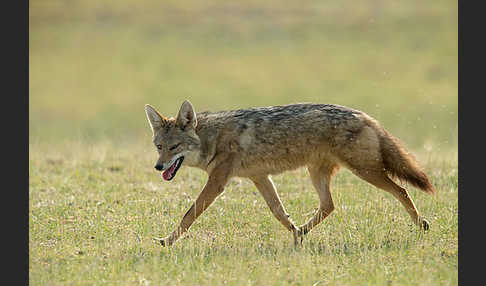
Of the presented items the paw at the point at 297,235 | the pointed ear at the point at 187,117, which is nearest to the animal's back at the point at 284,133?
the pointed ear at the point at 187,117

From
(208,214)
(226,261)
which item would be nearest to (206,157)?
(208,214)

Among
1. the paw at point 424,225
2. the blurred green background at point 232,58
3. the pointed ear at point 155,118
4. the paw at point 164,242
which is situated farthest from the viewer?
the blurred green background at point 232,58

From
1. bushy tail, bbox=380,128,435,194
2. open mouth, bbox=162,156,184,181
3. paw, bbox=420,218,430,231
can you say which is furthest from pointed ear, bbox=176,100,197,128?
paw, bbox=420,218,430,231

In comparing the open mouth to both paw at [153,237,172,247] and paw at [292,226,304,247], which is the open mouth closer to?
paw at [153,237,172,247]

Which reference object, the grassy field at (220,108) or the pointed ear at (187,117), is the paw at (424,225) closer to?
the grassy field at (220,108)

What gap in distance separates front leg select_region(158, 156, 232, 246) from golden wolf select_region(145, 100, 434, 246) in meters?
0.01

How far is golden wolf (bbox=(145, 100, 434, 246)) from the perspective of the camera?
9.46 metres

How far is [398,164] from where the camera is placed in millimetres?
9609

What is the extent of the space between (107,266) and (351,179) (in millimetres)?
5763

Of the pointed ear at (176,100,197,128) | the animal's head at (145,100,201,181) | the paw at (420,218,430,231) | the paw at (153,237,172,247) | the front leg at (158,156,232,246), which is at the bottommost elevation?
the paw at (153,237,172,247)

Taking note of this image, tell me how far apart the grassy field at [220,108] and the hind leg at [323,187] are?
0.70ft

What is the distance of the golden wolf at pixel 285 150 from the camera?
9461 mm

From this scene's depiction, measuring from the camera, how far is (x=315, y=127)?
31.6 ft

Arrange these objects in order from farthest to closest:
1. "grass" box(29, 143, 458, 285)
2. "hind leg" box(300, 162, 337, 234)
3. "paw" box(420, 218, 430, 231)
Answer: "hind leg" box(300, 162, 337, 234)
"paw" box(420, 218, 430, 231)
"grass" box(29, 143, 458, 285)
